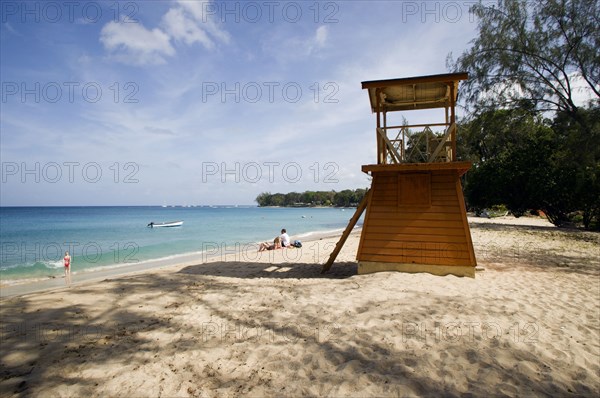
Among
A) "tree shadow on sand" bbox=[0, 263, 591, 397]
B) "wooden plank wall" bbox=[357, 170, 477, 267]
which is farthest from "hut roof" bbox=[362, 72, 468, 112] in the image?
"tree shadow on sand" bbox=[0, 263, 591, 397]

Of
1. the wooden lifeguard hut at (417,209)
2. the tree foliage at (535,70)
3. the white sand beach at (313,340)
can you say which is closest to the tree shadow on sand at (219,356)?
the white sand beach at (313,340)

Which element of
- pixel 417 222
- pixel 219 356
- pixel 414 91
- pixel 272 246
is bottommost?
pixel 272 246

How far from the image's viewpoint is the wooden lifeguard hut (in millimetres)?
8891

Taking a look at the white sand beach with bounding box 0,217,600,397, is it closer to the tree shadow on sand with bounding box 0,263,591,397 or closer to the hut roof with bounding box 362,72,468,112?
the tree shadow on sand with bounding box 0,263,591,397

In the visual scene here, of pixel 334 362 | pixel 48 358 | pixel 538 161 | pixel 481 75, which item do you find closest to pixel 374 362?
pixel 334 362

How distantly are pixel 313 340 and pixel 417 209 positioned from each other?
5.78 metres

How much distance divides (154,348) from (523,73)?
643 inches

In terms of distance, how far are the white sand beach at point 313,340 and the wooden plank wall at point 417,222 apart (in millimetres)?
882

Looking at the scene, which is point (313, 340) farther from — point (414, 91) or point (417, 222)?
point (414, 91)

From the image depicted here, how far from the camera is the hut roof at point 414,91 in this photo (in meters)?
9.05

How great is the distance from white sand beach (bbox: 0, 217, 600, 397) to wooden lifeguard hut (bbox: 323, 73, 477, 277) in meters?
0.78

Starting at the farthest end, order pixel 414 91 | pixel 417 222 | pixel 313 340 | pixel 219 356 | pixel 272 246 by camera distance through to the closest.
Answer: pixel 272 246, pixel 414 91, pixel 417 222, pixel 313 340, pixel 219 356

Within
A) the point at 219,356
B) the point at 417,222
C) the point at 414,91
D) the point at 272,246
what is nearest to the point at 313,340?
the point at 219,356

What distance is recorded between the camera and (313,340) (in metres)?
4.91
